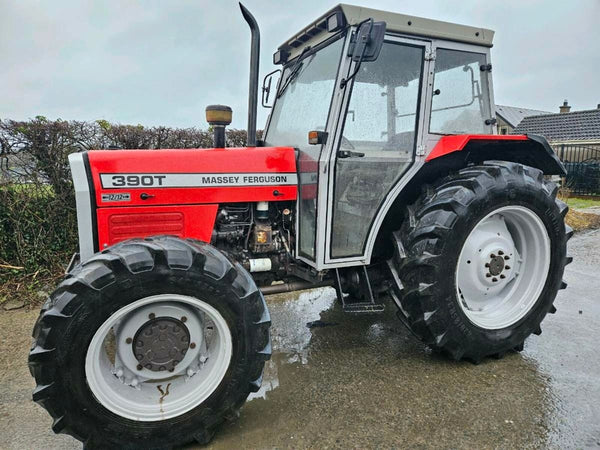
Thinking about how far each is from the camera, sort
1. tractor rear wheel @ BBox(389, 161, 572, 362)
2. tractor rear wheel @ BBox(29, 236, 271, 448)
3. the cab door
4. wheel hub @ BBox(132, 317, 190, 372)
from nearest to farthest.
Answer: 1. tractor rear wheel @ BBox(29, 236, 271, 448)
2. wheel hub @ BBox(132, 317, 190, 372)
3. tractor rear wheel @ BBox(389, 161, 572, 362)
4. the cab door

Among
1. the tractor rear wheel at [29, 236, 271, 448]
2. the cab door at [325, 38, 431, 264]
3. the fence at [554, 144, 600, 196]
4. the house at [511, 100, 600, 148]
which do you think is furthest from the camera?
the house at [511, 100, 600, 148]

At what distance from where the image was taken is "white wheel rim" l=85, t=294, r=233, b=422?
211 cm

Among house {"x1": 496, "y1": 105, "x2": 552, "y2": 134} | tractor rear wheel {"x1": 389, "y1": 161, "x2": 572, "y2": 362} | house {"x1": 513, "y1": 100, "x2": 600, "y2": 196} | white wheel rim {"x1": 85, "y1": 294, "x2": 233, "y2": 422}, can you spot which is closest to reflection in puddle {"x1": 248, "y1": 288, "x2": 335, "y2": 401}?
white wheel rim {"x1": 85, "y1": 294, "x2": 233, "y2": 422}

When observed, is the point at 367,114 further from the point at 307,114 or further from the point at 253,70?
the point at 253,70

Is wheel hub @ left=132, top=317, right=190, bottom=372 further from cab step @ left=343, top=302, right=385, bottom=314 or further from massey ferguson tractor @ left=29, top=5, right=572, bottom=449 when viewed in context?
cab step @ left=343, top=302, right=385, bottom=314

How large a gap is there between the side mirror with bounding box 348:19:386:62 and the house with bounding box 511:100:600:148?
62.2 ft

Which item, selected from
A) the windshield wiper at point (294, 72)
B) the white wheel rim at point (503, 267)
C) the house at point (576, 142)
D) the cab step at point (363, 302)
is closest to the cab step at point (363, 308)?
the cab step at point (363, 302)

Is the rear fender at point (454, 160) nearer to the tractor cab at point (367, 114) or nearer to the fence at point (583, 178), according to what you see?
the tractor cab at point (367, 114)

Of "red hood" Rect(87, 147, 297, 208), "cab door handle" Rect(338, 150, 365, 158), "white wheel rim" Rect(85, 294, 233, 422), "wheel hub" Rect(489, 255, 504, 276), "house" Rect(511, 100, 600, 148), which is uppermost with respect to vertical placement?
"house" Rect(511, 100, 600, 148)

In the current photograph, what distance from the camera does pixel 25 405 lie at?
2.57 meters

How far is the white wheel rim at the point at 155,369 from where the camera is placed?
2109 mm

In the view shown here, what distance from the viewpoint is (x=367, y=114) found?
2.98m

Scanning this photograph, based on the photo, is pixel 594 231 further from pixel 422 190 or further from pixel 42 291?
pixel 42 291

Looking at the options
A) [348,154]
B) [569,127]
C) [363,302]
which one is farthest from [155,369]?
[569,127]
